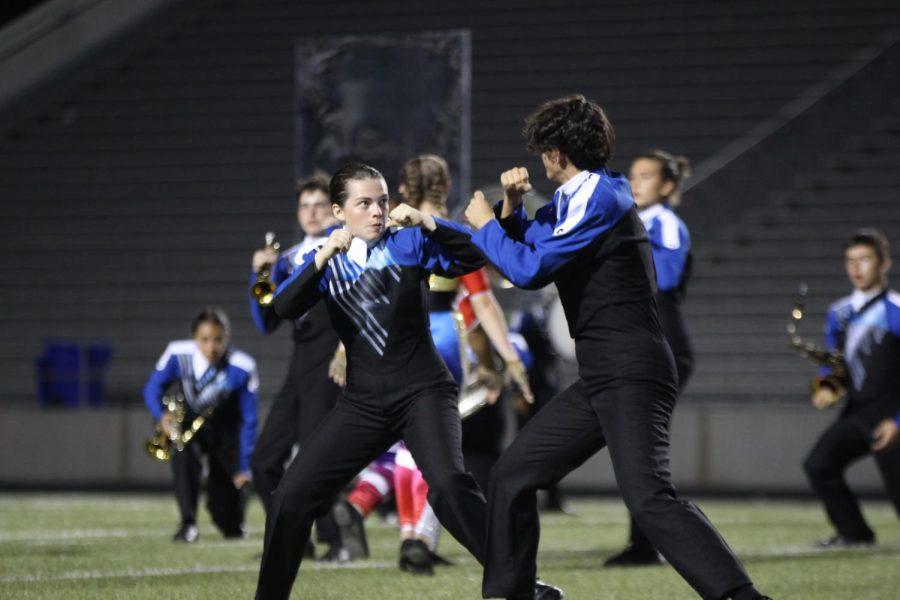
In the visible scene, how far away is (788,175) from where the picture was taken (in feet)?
54.9

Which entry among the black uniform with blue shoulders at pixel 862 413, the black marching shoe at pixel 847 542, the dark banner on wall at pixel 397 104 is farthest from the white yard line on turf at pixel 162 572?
the black uniform with blue shoulders at pixel 862 413

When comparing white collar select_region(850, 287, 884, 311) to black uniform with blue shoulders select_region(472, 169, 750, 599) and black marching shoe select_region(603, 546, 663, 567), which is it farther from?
black uniform with blue shoulders select_region(472, 169, 750, 599)

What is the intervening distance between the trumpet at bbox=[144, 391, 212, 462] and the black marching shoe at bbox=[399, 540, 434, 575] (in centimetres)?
236

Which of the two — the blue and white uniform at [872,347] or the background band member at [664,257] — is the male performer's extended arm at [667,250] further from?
the blue and white uniform at [872,347]

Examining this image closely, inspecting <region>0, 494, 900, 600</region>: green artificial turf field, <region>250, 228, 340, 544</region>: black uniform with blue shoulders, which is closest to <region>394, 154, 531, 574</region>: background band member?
<region>0, 494, 900, 600</region>: green artificial turf field

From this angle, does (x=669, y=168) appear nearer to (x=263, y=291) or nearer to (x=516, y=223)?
(x=263, y=291)

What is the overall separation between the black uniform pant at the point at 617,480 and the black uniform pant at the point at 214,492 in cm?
441

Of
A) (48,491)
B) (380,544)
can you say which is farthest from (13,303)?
(380,544)

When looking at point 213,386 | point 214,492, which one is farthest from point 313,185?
point 214,492

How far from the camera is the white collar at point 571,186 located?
5.25m

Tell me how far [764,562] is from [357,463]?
3334 millimetres

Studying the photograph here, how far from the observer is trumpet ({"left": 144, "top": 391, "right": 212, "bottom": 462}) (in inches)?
373

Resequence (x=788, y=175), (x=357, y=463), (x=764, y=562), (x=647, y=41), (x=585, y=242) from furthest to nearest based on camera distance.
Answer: (x=647, y=41) < (x=788, y=175) < (x=764, y=562) < (x=357, y=463) < (x=585, y=242)

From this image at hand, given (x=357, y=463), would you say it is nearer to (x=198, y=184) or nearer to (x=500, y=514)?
(x=500, y=514)
